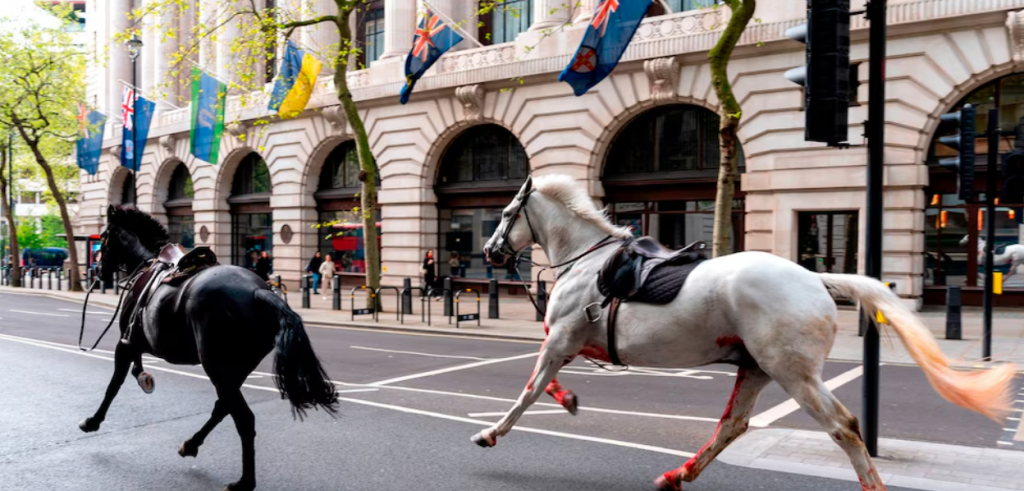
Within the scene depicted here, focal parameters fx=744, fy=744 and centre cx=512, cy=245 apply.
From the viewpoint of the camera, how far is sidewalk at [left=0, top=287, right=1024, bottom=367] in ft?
43.2

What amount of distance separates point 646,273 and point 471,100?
73.1 ft

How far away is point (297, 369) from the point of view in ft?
17.8

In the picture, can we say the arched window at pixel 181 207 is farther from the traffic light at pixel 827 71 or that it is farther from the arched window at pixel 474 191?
the traffic light at pixel 827 71

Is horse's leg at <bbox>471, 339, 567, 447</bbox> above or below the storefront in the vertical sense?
below

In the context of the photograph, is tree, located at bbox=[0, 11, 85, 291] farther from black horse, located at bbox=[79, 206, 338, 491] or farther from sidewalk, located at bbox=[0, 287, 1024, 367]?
black horse, located at bbox=[79, 206, 338, 491]

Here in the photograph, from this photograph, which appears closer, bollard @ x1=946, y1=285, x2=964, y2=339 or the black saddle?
the black saddle

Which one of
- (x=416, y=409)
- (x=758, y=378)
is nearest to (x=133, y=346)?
(x=416, y=409)

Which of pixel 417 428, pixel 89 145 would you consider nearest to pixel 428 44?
pixel 417 428

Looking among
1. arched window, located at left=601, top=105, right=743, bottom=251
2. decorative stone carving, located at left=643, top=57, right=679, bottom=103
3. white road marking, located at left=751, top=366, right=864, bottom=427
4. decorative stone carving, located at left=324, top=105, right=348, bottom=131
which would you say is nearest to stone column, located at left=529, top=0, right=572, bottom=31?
decorative stone carving, located at left=643, top=57, right=679, bottom=103

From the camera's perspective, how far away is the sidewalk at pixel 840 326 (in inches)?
519

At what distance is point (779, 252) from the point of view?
2103cm

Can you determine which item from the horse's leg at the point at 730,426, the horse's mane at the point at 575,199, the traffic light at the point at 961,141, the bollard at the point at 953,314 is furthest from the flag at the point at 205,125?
the horse's leg at the point at 730,426

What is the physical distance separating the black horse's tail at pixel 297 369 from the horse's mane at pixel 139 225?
257 cm

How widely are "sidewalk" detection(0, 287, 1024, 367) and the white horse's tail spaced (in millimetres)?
5653
